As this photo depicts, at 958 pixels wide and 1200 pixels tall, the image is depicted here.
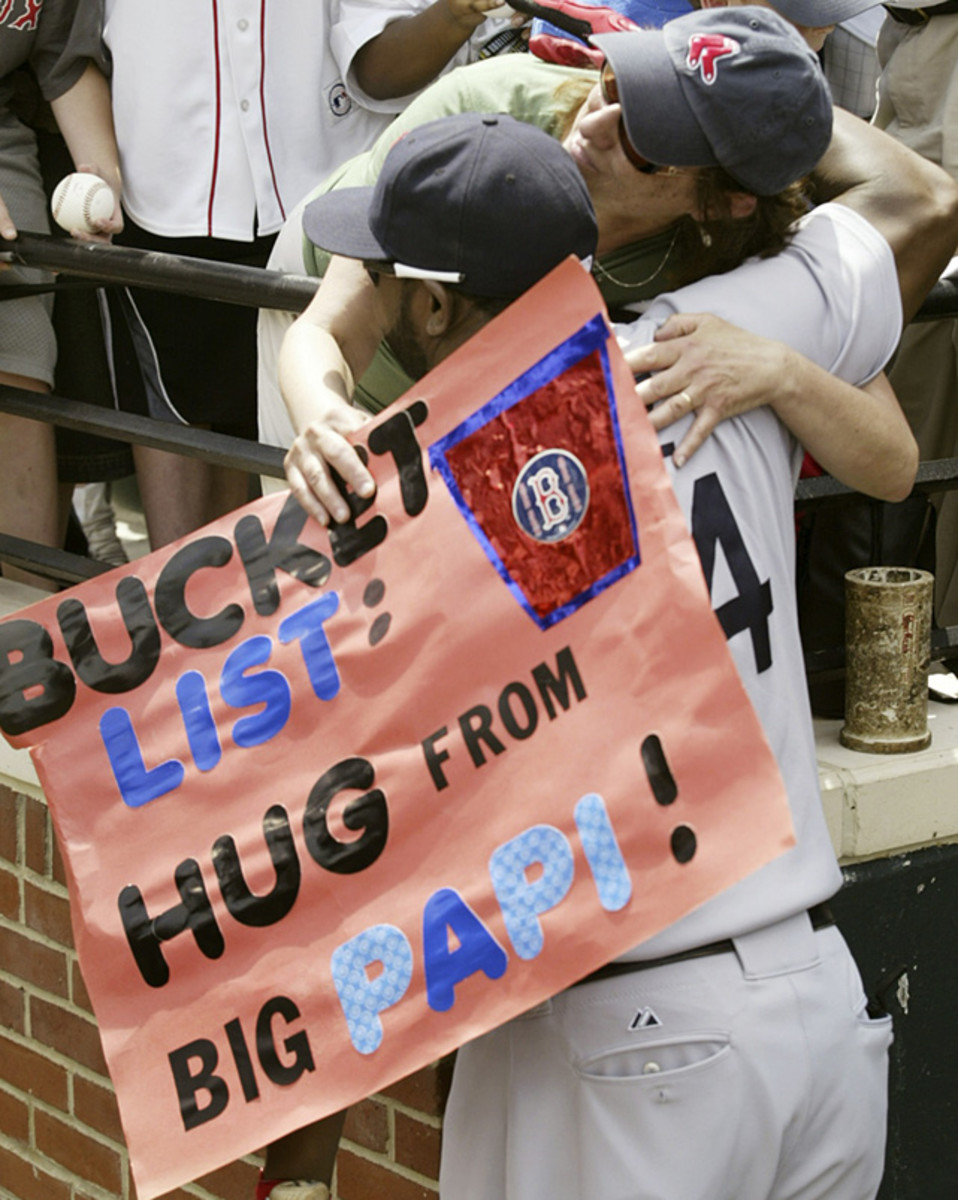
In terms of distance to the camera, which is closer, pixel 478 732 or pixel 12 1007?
pixel 478 732

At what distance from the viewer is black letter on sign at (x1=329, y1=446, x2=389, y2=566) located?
2004mm

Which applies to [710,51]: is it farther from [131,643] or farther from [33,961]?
[33,961]

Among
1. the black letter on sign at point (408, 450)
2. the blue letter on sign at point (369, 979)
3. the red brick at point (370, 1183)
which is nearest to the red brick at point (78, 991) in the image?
the red brick at point (370, 1183)

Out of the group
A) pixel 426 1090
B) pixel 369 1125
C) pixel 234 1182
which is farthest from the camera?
pixel 234 1182

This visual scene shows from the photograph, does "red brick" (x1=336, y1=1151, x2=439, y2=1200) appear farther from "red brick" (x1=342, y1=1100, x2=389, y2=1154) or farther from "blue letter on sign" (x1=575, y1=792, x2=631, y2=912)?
"blue letter on sign" (x1=575, y1=792, x2=631, y2=912)

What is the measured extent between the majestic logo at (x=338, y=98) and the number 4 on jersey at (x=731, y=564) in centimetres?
211

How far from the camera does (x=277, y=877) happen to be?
A: 2037mm

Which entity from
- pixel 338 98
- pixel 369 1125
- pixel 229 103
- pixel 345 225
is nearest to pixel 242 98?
pixel 229 103

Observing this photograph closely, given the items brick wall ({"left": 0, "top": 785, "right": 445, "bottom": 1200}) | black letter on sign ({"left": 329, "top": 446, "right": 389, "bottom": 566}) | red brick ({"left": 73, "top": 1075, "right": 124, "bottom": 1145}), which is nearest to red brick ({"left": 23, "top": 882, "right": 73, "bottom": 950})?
brick wall ({"left": 0, "top": 785, "right": 445, "bottom": 1200})

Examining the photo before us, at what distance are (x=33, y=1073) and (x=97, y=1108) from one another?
234 mm

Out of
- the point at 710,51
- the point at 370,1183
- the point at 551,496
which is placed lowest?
the point at 370,1183

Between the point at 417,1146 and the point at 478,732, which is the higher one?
the point at 478,732

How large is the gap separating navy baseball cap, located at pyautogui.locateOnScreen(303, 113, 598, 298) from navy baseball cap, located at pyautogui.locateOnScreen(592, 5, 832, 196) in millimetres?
135

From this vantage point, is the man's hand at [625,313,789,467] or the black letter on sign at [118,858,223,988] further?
the black letter on sign at [118,858,223,988]
